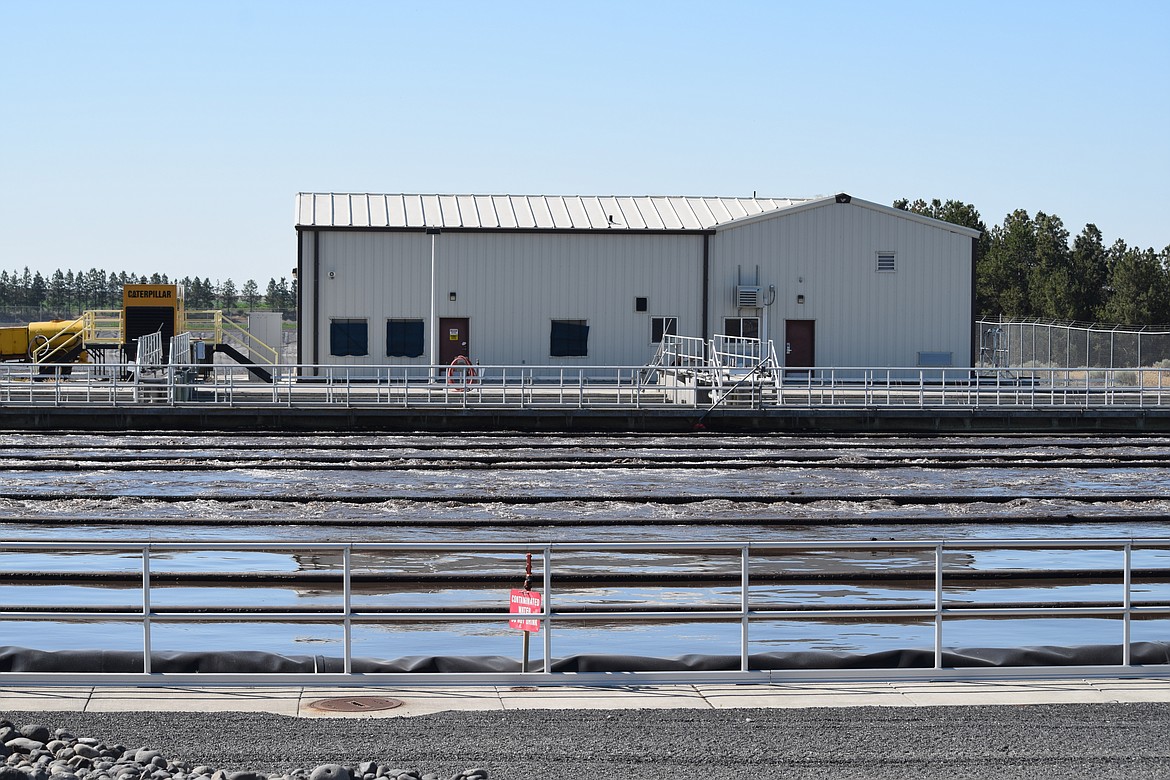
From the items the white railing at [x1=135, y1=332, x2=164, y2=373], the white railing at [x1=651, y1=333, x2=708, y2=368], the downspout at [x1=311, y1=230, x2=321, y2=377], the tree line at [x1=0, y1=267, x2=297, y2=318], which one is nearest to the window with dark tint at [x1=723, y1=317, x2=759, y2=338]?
the white railing at [x1=651, y1=333, x2=708, y2=368]

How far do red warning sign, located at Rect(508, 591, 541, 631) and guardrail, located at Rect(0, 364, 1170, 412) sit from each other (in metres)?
22.0

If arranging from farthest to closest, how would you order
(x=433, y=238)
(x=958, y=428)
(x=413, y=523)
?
(x=433, y=238), (x=958, y=428), (x=413, y=523)

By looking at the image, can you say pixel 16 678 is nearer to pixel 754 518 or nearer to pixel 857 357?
pixel 754 518

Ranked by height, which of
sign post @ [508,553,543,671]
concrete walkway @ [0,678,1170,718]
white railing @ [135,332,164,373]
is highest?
white railing @ [135,332,164,373]

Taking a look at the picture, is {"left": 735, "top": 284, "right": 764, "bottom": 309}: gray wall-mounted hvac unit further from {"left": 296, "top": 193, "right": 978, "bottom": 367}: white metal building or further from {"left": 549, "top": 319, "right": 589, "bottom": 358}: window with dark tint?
{"left": 549, "top": 319, "right": 589, "bottom": 358}: window with dark tint

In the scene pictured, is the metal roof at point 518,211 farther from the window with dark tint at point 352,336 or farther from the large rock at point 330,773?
the large rock at point 330,773

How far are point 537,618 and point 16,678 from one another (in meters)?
3.51

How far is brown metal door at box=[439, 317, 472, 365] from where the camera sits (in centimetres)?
4266

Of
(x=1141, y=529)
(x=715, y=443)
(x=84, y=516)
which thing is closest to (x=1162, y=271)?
(x=715, y=443)

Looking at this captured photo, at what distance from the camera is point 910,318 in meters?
43.8

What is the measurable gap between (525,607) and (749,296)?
33959 mm

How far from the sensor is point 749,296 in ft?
143

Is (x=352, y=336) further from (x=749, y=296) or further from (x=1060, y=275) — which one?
(x=1060, y=275)

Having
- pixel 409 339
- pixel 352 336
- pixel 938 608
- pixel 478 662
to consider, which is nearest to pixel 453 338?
pixel 409 339
